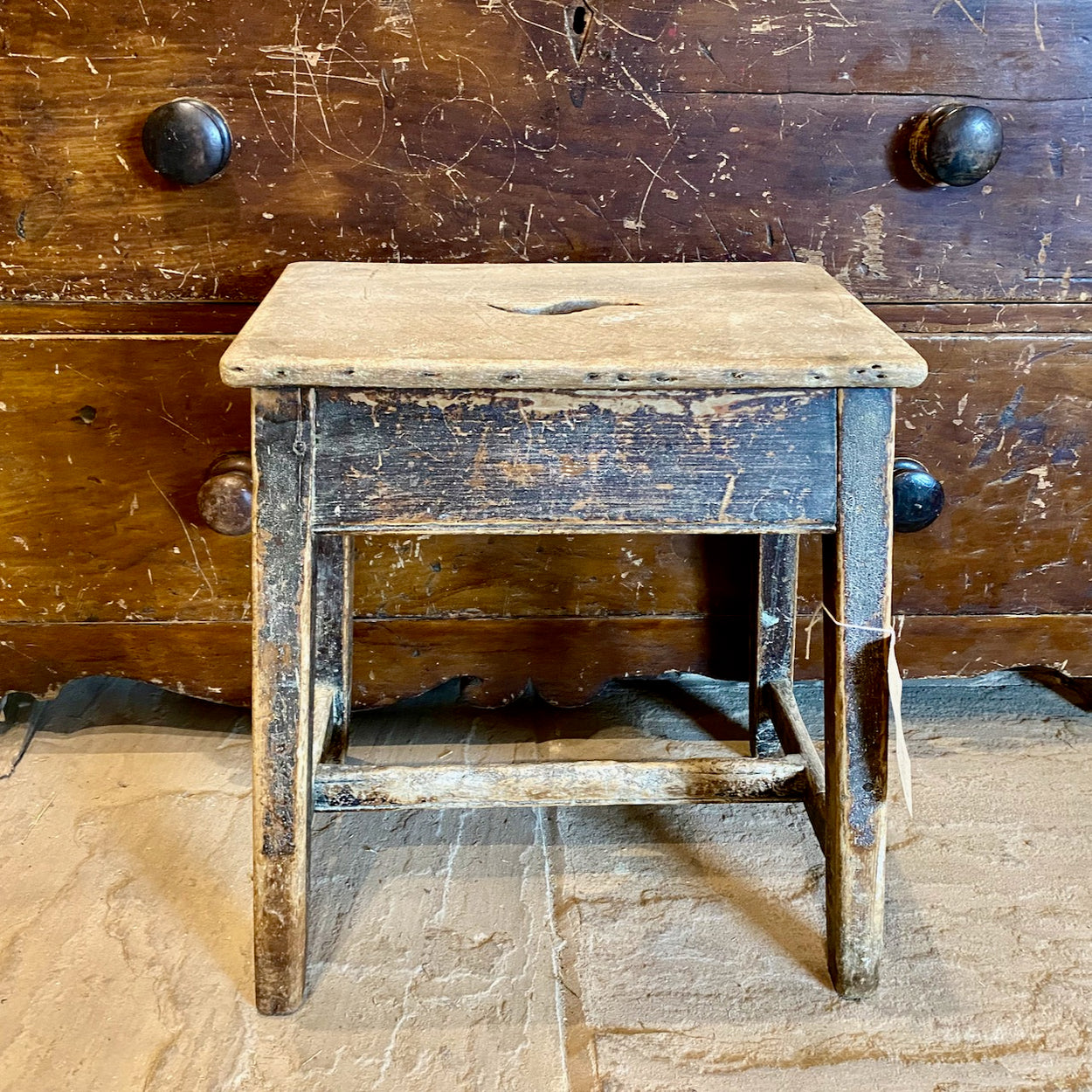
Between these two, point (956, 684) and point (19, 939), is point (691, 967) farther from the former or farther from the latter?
point (956, 684)

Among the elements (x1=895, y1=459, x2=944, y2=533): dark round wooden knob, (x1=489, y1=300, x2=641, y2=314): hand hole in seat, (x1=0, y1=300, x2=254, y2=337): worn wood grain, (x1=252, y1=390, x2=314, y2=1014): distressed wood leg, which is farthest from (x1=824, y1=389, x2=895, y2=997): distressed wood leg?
(x1=0, y1=300, x2=254, y2=337): worn wood grain

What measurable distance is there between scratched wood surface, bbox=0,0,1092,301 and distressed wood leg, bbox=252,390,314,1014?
1.44ft

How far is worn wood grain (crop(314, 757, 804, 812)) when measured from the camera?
111cm

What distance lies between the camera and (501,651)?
4.74ft

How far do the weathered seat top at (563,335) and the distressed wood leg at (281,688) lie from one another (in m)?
0.06

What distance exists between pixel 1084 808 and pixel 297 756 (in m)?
1.00

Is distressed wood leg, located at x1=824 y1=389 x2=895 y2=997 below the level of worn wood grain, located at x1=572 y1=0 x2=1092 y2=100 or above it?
below

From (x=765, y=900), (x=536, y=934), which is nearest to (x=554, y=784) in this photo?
(x=536, y=934)

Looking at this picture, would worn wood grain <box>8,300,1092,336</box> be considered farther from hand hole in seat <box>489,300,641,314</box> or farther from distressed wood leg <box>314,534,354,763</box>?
hand hole in seat <box>489,300,641,314</box>

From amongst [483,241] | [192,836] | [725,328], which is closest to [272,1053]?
[192,836]

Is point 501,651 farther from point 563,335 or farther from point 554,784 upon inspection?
point 563,335

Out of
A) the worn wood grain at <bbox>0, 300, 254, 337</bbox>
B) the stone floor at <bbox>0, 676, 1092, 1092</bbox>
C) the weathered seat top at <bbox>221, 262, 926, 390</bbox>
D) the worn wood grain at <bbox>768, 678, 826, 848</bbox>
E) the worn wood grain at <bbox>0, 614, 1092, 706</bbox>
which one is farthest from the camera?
the worn wood grain at <bbox>0, 614, 1092, 706</bbox>

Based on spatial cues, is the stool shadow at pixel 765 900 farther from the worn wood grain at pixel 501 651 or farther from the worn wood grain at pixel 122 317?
the worn wood grain at pixel 122 317

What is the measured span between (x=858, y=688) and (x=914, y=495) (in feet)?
1.31
